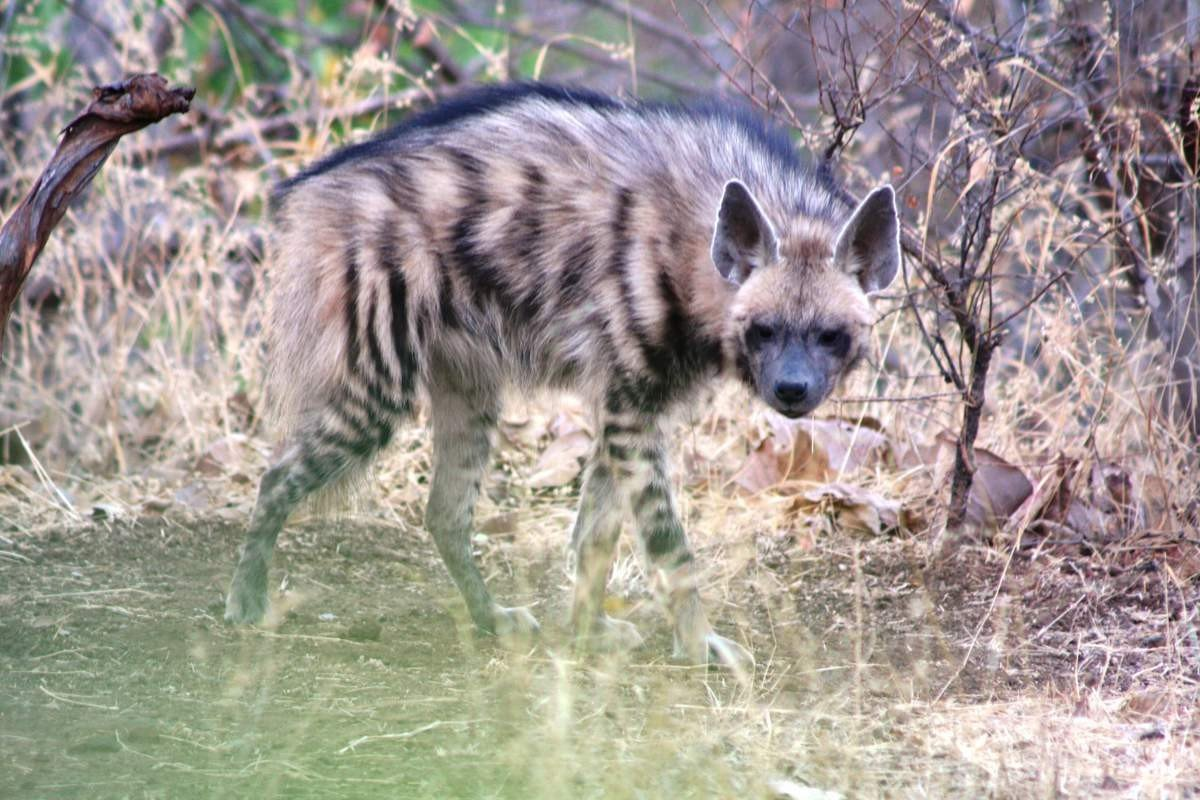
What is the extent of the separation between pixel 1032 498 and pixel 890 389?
33.0 inches

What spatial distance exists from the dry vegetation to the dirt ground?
0.01 metres

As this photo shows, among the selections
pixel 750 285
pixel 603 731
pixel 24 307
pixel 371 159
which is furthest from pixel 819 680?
pixel 24 307

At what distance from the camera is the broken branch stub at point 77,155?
9.92ft

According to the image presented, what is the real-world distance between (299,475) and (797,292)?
1378 millimetres

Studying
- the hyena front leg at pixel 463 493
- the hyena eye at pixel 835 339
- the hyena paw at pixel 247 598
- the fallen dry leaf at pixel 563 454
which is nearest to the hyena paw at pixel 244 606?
the hyena paw at pixel 247 598

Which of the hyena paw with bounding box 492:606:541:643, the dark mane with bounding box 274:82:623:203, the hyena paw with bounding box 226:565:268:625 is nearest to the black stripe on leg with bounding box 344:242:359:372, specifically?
the dark mane with bounding box 274:82:623:203

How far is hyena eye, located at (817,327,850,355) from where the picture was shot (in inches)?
138

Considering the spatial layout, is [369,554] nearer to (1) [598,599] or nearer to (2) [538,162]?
(1) [598,599]

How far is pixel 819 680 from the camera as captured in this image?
329 cm

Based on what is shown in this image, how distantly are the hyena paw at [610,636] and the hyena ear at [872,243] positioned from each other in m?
1.06

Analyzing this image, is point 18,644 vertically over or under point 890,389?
under

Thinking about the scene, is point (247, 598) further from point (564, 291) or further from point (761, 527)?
point (761, 527)

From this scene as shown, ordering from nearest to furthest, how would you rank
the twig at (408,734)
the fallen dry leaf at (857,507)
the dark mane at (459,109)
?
the twig at (408,734)
the dark mane at (459,109)
the fallen dry leaf at (857,507)

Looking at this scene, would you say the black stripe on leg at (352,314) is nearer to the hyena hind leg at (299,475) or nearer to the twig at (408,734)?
the hyena hind leg at (299,475)
